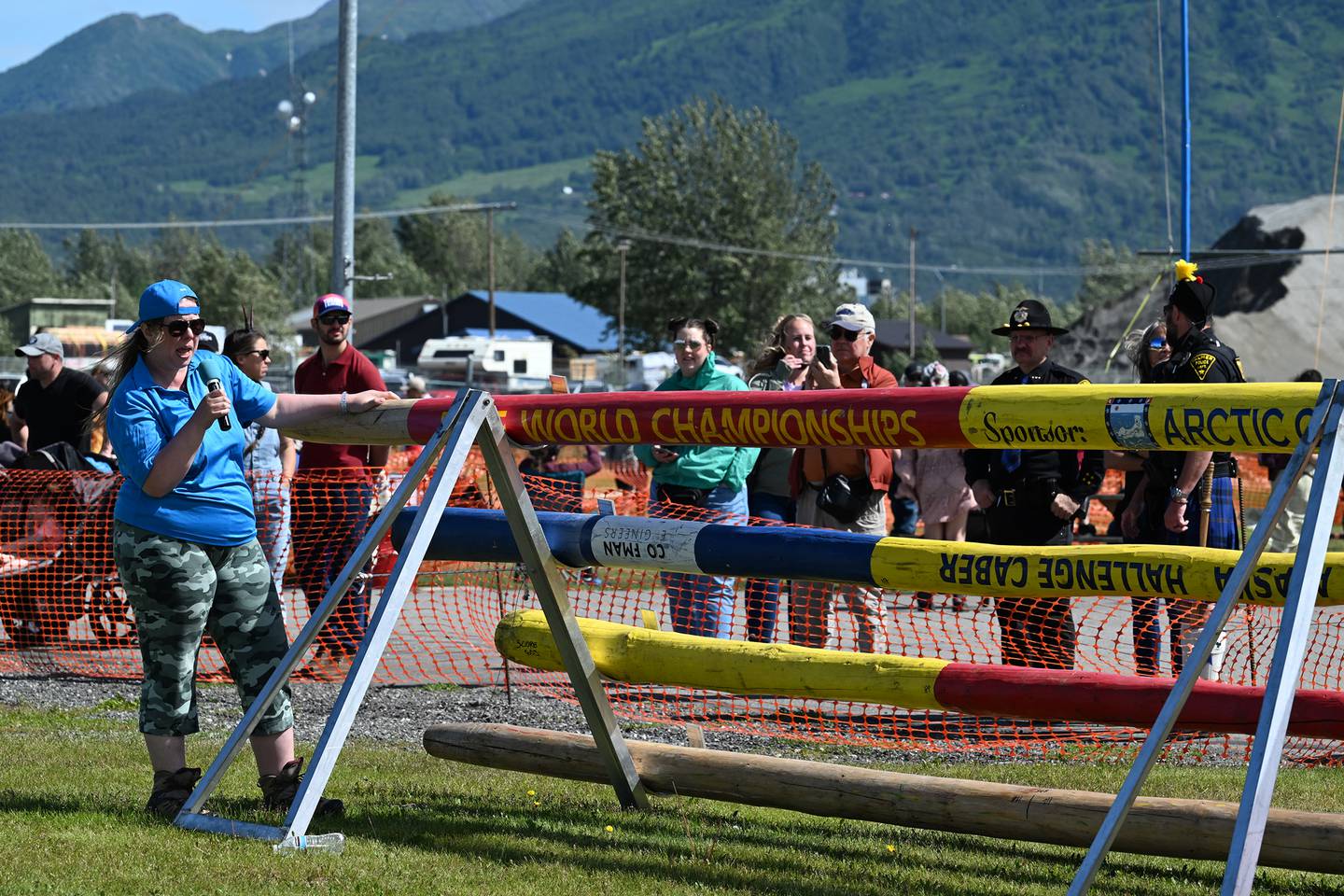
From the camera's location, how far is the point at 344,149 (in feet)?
52.6

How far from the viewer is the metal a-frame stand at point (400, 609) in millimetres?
4797

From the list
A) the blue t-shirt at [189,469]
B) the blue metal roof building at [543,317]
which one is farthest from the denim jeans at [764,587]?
the blue metal roof building at [543,317]

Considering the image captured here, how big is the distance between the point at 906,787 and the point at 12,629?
22.4ft

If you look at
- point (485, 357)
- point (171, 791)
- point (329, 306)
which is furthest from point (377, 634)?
point (485, 357)

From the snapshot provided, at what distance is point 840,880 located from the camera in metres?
5.00

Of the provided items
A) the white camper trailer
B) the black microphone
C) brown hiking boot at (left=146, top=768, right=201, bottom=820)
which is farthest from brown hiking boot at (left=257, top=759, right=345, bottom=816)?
the white camper trailer

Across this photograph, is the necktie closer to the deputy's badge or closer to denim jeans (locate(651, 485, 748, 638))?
the deputy's badge

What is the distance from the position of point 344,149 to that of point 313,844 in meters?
12.0

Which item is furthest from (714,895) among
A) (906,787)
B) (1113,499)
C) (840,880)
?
(1113,499)

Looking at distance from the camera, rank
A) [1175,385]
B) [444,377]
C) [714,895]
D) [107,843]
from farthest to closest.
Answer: [444,377] < [107,843] < [714,895] < [1175,385]

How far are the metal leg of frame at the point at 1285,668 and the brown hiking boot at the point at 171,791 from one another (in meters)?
3.40

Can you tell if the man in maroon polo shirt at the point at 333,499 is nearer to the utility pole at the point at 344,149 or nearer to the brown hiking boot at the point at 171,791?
the brown hiking boot at the point at 171,791

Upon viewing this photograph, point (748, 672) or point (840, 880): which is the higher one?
point (748, 672)

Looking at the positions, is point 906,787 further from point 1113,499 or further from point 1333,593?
point 1113,499
